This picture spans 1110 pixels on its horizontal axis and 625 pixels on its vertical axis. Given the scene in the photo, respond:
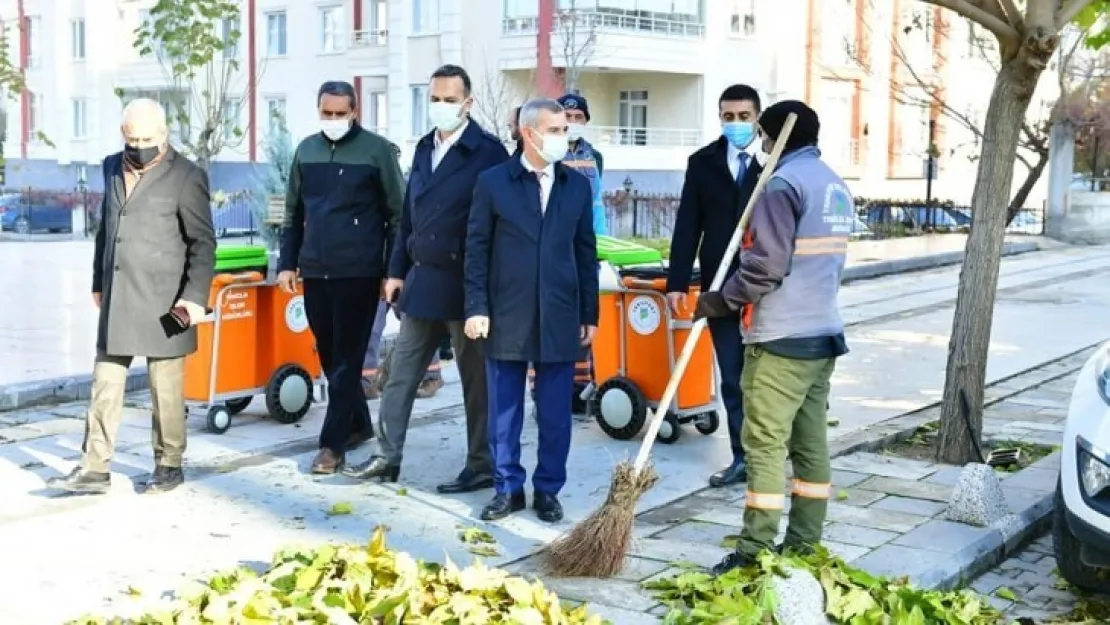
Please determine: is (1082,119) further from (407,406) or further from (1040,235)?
(407,406)

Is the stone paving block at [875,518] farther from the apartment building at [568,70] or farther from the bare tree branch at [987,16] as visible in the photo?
the apartment building at [568,70]

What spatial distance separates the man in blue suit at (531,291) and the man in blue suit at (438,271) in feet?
1.28

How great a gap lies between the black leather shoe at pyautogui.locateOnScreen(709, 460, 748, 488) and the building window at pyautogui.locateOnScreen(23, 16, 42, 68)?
4811 cm

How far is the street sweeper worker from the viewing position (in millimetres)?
5477

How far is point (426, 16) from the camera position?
3891 centimetres

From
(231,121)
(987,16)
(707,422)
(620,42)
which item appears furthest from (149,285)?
(620,42)

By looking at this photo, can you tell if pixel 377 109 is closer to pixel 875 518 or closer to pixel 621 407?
pixel 621 407

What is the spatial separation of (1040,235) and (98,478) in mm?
30480

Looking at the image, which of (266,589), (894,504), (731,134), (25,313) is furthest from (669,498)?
(25,313)

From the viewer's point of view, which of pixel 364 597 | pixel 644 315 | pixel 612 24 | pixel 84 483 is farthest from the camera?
pixel 612 24

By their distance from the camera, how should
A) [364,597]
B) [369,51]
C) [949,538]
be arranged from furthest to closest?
[369,51] → [949,538] → [364,597]

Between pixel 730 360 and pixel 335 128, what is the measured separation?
8.05ft

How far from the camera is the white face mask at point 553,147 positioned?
21.4 ft

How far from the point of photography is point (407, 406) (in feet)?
23.9
